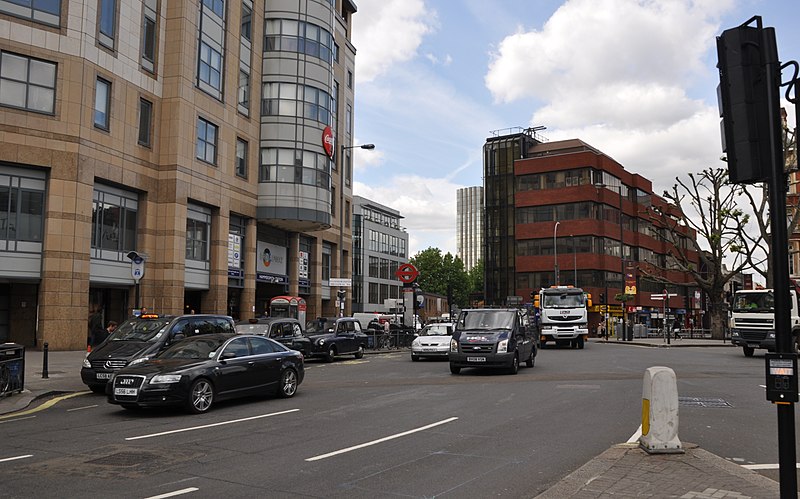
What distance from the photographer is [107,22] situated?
94.9 feet

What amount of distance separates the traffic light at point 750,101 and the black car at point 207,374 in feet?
31.0

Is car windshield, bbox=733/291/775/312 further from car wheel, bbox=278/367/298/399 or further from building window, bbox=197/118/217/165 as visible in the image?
building window, bbox=197/118/217/165

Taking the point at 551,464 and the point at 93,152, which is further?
the point at 93,152

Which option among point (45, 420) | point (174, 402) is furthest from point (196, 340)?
point (45, 420)

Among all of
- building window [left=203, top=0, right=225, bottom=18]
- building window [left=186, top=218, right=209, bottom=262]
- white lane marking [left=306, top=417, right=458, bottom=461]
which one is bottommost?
white lane marking [left=306, top=417, right=458, bottom=461]

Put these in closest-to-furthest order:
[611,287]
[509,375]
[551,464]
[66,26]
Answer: [551,464], [509,375], [66,26], [611,287]

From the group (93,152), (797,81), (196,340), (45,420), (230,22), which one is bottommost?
(45,420)

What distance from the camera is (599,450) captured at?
8.70m

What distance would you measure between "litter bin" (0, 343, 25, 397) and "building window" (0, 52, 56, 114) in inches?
592


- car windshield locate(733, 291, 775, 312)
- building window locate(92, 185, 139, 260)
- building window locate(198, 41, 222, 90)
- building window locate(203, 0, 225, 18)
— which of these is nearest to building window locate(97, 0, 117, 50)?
building window locate(198, 41, 222, 90)

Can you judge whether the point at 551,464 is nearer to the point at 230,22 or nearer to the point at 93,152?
the point at 93,152

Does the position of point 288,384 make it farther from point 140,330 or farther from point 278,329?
point 278,329

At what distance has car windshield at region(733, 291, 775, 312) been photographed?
89.2ft

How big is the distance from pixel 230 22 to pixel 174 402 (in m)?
30.1
